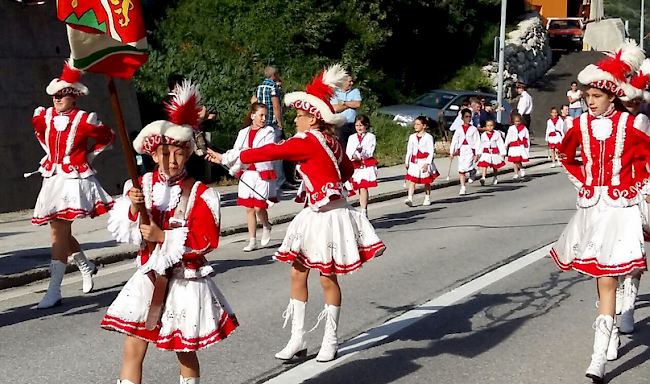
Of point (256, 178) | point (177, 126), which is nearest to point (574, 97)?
point (177, 126)

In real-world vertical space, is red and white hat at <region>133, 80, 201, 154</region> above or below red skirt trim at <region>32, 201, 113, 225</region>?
above

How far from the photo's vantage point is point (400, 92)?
3716 cm

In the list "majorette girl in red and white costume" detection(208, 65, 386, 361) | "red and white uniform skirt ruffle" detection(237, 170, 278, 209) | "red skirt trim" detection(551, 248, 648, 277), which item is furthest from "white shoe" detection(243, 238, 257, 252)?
"red skirt trim" detection(551, 248, 648, 277)

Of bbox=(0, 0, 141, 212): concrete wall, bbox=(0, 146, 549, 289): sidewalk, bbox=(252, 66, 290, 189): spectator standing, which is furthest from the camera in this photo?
bbox=(0, 0, 141, 212): concrete wall

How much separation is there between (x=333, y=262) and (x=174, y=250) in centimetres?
204

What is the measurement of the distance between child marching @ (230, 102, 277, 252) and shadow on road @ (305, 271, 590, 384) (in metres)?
3.45

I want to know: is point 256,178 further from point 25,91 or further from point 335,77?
point 25,91

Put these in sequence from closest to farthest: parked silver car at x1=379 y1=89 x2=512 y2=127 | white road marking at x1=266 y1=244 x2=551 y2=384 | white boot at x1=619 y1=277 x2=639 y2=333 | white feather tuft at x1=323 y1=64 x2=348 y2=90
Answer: white road marking at x1=266 y1=244 x2=551 y2=384 < white feather tuft at x1=323 y1=64 x2=348 y2=90 < white boot at x1=619 y1=277 x2=639 y2=333 < parked silver car at x1=379 y1=89 x2=512 y2=127

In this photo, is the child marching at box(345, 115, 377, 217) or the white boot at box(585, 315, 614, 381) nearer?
the white boot at box(585, 315, 614, 381)

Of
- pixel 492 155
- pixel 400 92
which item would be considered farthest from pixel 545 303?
pixel 400 92

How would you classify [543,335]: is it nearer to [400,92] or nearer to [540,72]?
[400,92]

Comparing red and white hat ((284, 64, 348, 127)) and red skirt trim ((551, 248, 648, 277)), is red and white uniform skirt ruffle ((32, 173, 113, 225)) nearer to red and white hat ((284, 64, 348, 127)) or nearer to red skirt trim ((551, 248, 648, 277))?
red and white hat ((284, 64, 348, 127))

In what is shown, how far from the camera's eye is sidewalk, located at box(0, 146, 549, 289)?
10070 mm

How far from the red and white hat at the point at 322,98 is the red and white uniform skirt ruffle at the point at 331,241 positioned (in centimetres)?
59
